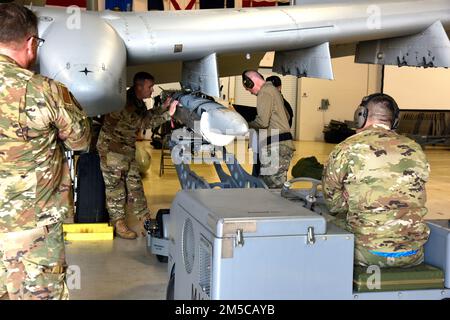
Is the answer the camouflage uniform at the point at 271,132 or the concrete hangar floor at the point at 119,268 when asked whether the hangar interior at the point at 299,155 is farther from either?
the camouflage uniform at the point at 271,132

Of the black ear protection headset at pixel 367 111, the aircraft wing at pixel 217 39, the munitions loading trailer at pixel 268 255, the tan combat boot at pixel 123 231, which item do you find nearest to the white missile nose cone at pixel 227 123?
the aircraft wing at pixel 217 39

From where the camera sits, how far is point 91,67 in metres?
4.36

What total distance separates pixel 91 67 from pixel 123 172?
8.60 feet

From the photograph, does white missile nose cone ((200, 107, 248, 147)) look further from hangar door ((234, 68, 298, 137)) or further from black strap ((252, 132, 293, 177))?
hangar door ((234, 68, 298, 137))

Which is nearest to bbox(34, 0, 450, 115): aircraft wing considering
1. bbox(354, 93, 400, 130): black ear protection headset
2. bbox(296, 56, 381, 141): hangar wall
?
bbox(354, 93, 400, 130): black ear protection headset

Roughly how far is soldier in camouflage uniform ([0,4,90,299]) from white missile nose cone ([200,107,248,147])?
6.12ft

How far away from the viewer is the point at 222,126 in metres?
4.73

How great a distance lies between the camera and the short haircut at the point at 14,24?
279 centimetres

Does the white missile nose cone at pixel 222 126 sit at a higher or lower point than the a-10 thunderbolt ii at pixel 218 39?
lower

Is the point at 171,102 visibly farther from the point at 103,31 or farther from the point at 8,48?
the point at 8,48

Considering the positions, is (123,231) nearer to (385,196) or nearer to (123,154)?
(123,154)

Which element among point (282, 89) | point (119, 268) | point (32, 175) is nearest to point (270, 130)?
point (119, 268)

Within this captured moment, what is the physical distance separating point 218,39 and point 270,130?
1680 millimetres
